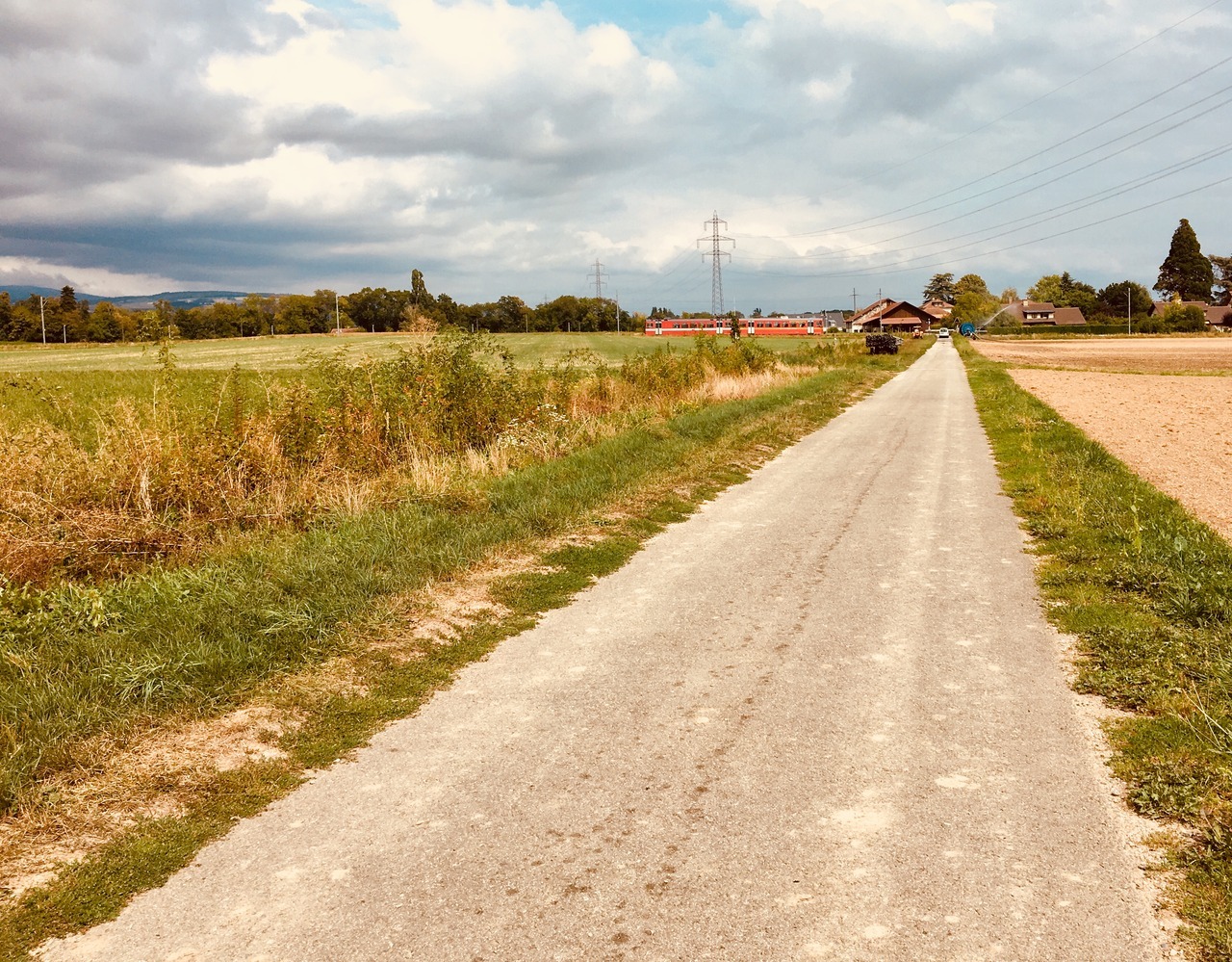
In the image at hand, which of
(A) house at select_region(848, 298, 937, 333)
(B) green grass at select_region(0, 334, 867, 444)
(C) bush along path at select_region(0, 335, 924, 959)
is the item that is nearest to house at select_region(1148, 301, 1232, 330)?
(A) house at select_region(848, 298, 937, 333)

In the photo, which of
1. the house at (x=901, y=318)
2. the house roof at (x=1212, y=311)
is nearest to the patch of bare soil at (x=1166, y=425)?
the house at (x=901, y=318)

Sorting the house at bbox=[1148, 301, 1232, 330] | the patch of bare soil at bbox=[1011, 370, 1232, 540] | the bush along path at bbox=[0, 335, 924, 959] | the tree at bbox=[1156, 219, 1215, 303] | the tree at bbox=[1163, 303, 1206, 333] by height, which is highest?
the tree at bbox=[1156, 219, 1215, 303]

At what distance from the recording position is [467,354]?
13.6 meters

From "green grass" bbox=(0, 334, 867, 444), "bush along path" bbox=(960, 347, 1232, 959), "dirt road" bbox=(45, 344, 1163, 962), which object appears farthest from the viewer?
"green grass" bbox=(0, 334, 867, 444)

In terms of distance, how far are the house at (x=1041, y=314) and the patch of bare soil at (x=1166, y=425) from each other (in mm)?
111477

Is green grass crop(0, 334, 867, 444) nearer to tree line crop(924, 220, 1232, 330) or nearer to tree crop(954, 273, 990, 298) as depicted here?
tree line crop(924, 220, 1232, 330)

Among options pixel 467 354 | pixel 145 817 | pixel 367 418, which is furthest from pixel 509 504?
pixel 145 817

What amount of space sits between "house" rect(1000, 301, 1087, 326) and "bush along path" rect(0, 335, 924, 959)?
143 metres

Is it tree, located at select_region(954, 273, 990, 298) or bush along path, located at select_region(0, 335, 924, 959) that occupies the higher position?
tree, located at select_region(954, 273, 990, 298)

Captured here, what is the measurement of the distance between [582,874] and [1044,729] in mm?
2797

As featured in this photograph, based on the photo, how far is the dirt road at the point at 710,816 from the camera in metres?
2.98

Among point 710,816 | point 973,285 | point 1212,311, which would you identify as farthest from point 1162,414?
point 973,285

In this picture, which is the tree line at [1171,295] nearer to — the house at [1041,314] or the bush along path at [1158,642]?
the house at [1041,314]

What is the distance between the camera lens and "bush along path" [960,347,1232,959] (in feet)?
11.2
